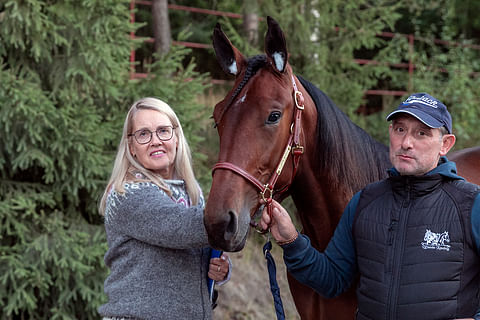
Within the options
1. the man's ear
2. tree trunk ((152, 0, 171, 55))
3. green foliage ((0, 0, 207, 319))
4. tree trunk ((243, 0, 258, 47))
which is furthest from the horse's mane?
tree trunk ((152, 0, 171, 55))

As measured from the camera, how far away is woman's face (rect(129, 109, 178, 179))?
2.25 m

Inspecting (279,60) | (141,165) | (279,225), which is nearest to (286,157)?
(279,225)

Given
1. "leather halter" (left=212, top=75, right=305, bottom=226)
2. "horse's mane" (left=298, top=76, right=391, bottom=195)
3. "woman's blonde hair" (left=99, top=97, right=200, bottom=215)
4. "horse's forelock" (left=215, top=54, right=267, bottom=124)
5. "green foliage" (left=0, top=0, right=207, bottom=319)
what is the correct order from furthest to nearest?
"green foliage" (left=0, top=0, right=207, bottom=319) → "horse's mane" (left=298, top=76, right=391, bottom=195) → "woman's blonde hair" (left=99, top=97, right=200, bottom=215) → "horse's forelock" (left=215, top=54, right=267, bottom=124) → "leather halter" (left=212, top=75, right=305, bottom=226)

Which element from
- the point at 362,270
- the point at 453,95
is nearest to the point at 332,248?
the point at 362,270

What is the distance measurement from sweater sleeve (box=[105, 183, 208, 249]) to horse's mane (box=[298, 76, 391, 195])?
0.67 m

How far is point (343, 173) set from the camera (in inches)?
95.7

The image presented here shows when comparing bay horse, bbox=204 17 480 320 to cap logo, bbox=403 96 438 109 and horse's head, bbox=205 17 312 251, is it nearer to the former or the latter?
horse's head, bbox=205 17 312 251

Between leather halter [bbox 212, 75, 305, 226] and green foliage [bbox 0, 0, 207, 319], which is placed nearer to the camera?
leather halter [bbox 212, 75, 305, 226]

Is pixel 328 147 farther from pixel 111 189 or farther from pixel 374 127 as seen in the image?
pixel 374 127

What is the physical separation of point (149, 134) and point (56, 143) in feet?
7.90

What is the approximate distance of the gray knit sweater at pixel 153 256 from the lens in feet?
6.65

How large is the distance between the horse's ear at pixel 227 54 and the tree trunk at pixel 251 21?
15.5ft

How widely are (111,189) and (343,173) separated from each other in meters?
1.05

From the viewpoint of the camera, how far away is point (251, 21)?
729cm
